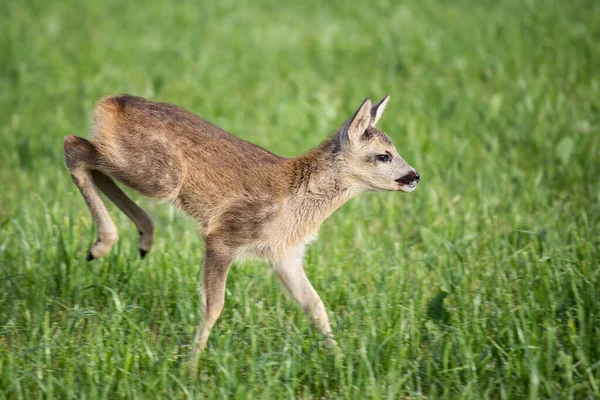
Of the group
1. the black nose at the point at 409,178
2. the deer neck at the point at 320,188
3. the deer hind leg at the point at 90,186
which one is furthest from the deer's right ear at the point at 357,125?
the deer hind leg at the point at 90,186

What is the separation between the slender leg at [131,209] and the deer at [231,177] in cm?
12

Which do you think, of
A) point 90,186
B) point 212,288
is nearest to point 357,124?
point 212,288

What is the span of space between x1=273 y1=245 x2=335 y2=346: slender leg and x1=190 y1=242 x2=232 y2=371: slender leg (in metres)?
0.43

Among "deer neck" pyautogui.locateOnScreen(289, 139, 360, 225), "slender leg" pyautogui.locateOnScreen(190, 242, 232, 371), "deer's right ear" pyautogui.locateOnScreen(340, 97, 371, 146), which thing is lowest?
"slender leg" pyautogui.locateOnScreen(190, 242, 232, 371)

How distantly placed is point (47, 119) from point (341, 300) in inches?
197

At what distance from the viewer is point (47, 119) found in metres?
9.50

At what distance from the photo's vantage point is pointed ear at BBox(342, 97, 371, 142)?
5.44 metres

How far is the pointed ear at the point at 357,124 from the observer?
17.8 feet

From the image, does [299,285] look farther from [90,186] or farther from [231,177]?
[90,186]

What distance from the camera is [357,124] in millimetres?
5516

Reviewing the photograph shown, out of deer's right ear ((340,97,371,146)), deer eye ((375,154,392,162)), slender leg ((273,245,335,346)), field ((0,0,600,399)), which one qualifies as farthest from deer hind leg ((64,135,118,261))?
deer eye ((375,154,392,162))

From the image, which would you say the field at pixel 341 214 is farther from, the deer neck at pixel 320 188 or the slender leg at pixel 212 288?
the deer neck at pixel 320 188

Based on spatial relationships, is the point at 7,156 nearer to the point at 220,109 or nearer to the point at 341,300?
the point at 220,109

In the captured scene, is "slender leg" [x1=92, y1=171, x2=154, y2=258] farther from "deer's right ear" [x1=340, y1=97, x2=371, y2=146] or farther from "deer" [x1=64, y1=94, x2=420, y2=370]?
"deer's right ear" [x1=340, y1=97, x2=371, y2=146]
